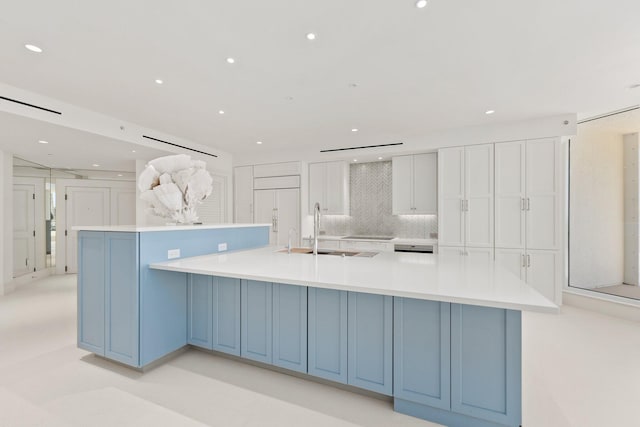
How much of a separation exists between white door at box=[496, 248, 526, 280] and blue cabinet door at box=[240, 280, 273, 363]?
3453mm

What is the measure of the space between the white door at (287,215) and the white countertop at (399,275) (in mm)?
3071

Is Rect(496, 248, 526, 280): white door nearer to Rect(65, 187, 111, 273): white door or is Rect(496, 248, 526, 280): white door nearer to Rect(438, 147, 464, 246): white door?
Rect(438, 147, 464, 246): white door

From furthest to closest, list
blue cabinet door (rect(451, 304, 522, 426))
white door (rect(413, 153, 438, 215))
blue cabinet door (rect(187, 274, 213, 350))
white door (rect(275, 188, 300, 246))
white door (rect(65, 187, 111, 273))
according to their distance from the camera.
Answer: white door (rect(65, 187, 111, 273)) → white door (rect(275, 188, 300, 246)) → white door (rect(413, 153, 438, 215)) → blue cabinet door (rect(187, 274, 213, 350)) → blue cabinet door (rect(451, 304, 522, 426))

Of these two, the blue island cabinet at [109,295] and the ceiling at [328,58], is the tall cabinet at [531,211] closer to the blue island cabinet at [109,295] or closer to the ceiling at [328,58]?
the ceiling at [328,58]

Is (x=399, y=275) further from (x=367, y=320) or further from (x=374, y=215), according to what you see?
(x=374, y=215)

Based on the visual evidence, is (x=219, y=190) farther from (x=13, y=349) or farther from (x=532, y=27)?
(x=532, y=27)

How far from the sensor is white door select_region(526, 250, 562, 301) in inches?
153

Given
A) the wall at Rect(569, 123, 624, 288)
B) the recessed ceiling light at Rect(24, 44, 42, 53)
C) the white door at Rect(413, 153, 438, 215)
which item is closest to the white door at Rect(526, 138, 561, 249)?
the wall at Rect(569, 123, 624, 288)

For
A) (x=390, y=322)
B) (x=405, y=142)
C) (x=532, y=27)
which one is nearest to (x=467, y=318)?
(x=390, y=322)

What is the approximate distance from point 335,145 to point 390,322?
3.93 meters

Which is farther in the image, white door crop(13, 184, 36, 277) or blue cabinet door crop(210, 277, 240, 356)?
white door crop(13, 184, 36, 277)

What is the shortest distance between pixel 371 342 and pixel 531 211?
351 centimetres

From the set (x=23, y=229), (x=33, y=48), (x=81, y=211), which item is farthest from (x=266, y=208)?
(x=23, y=229)

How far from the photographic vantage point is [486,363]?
154 cm
